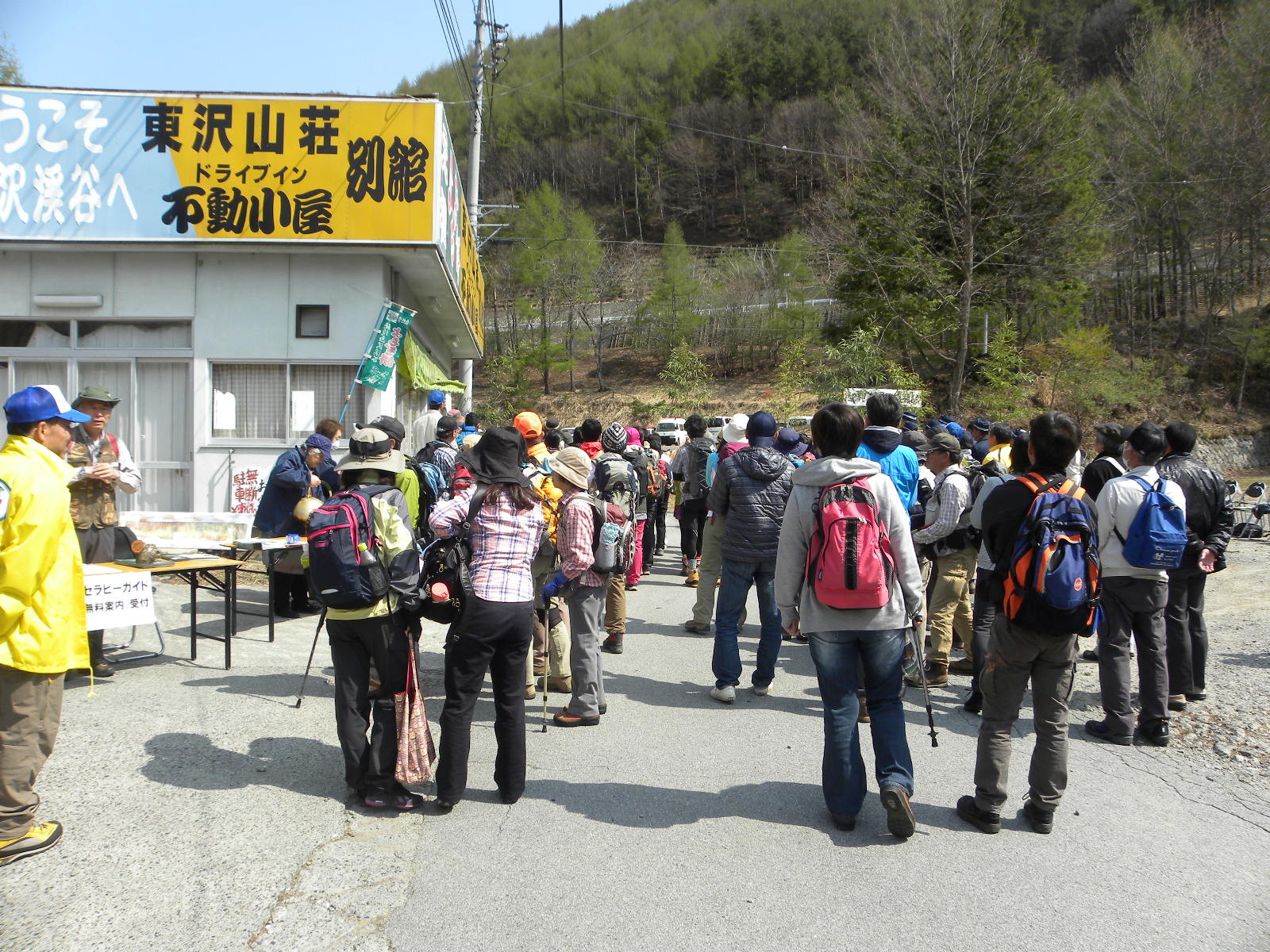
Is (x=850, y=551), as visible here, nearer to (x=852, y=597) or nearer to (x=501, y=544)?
(x=852, y=597)

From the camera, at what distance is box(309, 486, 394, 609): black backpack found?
13.1ft

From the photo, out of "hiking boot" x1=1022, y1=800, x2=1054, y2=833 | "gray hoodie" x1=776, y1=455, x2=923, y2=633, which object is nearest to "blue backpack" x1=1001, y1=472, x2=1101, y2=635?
"gray hoodie" x1=776, y1=455, x2=923, y2=633

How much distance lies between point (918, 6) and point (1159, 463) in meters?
25.2

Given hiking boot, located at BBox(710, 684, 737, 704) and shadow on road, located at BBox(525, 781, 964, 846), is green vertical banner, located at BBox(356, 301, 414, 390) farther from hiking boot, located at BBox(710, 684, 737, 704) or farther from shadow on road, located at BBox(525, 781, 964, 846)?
shadow on road, located at BBox(525, 781, 964, 846)

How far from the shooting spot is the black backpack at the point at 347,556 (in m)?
4.00

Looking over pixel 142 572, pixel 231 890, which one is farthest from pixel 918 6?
pixel 231 890

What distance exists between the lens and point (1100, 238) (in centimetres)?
3178

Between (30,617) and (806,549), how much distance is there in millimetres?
3361

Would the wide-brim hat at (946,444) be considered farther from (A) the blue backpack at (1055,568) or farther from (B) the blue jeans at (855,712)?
(B) the blue jeans at (855,712)

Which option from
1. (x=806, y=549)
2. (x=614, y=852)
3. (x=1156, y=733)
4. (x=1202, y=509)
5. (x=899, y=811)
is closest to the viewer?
(x=614, y=852)

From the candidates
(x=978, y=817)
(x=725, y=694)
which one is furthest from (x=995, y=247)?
(x=978, y=817)

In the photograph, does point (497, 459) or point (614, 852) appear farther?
point (497, 459)

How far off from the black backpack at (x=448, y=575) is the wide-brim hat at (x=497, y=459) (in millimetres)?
107

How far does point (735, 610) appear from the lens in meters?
6.00
